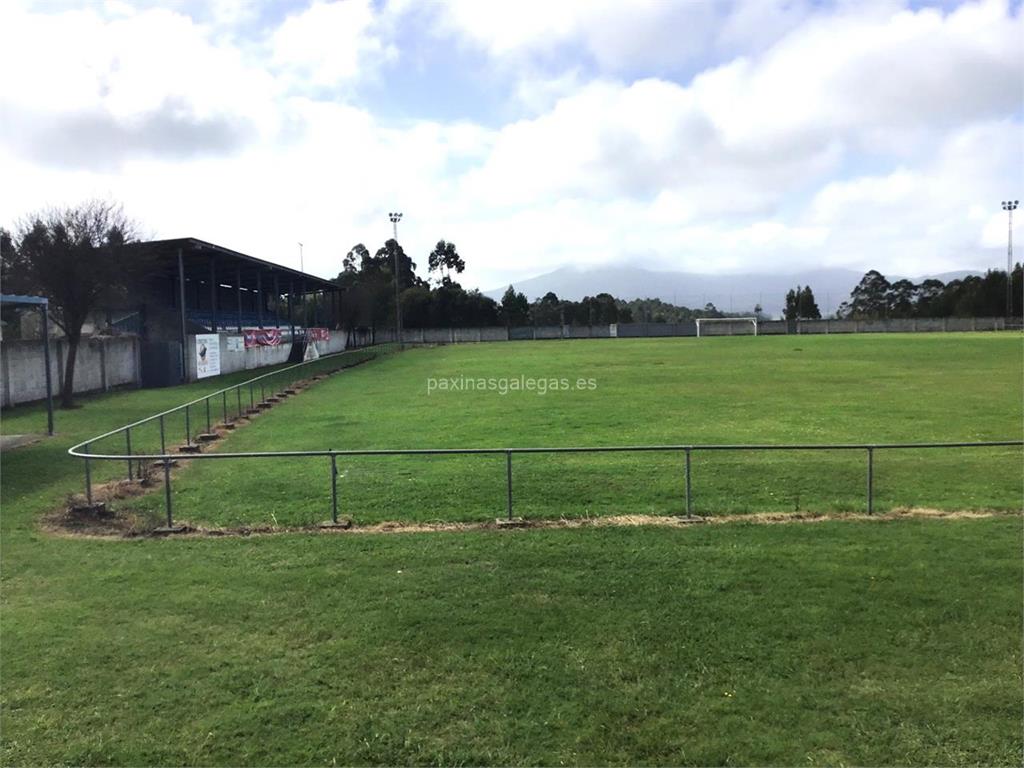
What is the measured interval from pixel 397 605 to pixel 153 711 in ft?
7.39

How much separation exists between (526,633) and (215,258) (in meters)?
43.1

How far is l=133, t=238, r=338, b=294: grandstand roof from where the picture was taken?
119ft

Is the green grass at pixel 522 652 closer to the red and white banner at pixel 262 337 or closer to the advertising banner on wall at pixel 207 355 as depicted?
the advertising banner on wall at pixel 207 355

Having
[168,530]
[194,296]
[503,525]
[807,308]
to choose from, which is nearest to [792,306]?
[807,308]

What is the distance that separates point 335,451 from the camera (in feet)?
32.5

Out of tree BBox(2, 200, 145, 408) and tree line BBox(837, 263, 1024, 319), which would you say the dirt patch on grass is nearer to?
tree BBox(2, 200, 145, 408)

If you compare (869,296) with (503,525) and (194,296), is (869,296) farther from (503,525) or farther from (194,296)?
(503,525)

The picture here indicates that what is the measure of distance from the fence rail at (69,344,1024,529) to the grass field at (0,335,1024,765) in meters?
0.64

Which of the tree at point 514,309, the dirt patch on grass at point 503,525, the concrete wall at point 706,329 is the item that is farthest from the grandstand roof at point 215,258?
the tree at point 514,309

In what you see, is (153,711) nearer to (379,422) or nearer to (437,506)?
(437,506)

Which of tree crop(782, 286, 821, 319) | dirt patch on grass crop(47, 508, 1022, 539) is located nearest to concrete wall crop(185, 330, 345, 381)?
dirt patch on grass crop(47, 508, 1022, 539)

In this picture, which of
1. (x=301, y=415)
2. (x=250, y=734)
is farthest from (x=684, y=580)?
(x=301, y=415)

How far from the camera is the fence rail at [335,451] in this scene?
9.25 metres

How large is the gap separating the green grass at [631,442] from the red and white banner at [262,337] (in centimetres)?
1475
